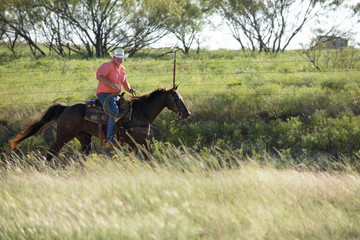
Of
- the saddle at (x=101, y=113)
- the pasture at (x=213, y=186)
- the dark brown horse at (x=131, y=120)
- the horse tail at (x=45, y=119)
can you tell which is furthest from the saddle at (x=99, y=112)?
the pasture at (x=213, y=186)

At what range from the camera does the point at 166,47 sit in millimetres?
27172

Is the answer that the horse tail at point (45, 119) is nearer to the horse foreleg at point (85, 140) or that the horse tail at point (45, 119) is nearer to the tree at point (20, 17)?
the horse foreleg at point (85, 140)

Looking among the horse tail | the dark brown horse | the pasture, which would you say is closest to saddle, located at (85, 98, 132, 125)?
the dark brown horse

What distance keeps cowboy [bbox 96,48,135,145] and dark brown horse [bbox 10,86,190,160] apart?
0.34 metres

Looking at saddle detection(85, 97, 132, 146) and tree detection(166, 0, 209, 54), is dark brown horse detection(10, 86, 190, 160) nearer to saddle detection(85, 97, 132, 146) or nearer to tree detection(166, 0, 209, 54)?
saddle detection(85, 97, 132, 146)

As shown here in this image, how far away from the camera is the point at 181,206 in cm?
407

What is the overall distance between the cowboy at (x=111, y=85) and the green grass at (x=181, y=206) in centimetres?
237

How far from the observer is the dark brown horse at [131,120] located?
775 centimetres

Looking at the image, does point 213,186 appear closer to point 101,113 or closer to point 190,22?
point 101,113

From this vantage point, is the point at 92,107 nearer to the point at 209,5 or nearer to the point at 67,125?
the point at 67,125

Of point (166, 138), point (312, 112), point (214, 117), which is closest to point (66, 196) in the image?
point (166, 138)

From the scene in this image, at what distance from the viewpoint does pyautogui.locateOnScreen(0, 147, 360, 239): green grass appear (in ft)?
11.7

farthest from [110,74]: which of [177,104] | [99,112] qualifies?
[177,104]

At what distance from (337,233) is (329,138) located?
6.02m
